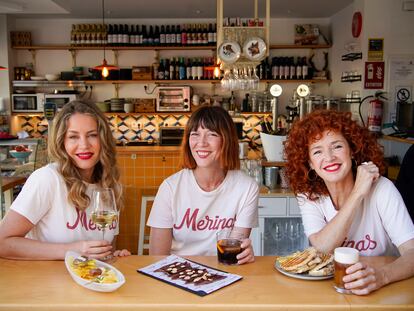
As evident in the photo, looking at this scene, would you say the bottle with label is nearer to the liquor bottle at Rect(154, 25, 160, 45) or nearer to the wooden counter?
the liquor bottle at Rect(154, 25, 160, 45)

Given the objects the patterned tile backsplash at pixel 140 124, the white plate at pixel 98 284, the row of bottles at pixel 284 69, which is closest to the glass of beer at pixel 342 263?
the white plate at pixel 98 284

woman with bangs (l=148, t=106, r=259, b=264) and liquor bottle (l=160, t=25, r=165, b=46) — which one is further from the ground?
liquor bottle (l=160, t=25, r=165, b=46)

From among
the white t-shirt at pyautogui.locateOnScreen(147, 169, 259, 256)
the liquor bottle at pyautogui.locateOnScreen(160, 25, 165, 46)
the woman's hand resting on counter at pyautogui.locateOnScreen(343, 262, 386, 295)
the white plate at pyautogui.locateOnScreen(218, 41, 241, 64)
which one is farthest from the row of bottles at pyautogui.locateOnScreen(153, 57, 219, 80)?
the woman's hand resting on counter at pyautogui.locateOnScreen(343, 262, 386, 295)

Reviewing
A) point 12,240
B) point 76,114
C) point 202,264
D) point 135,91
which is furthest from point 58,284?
point 135,91

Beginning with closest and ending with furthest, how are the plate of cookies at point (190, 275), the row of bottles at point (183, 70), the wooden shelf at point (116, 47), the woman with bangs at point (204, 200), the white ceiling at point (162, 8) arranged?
1. the plate of cookies at point (190, 275)
2. the woman with bangs at point (204, 200)
3. the white ceiling at point (162, 8)
4. the wooden shelf at point (116, 47)
5. the row of bottles at point (183, 70)

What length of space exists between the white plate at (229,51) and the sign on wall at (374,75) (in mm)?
2895

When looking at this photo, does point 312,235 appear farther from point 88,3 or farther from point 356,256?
point 88,3

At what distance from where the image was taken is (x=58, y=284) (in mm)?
1512

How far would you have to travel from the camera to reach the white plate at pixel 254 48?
14.2 feet

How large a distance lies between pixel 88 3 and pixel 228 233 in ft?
19.3

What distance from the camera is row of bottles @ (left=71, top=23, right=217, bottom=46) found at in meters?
7.87

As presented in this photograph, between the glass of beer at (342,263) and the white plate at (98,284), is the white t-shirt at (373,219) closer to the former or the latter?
the glass of beer at (342,263)

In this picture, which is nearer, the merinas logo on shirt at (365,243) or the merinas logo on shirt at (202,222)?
the merinas logo on shirt at (365,243)

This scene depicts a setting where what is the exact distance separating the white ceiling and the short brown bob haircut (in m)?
4.75
